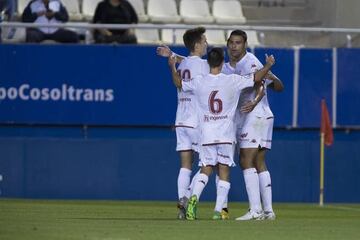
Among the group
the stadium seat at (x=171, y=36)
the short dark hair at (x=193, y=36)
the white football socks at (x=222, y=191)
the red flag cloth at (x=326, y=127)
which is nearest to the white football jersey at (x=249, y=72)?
the short dark hair at (x=193, y=36)

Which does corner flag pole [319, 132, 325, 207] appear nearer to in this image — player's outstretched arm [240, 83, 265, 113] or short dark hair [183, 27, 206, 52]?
player's outstretched arm [240, 83, 265, 113]

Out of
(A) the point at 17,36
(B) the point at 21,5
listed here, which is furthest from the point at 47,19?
(B) the point at 21,5

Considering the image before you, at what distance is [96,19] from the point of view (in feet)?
78.5

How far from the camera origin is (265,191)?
57.0ft

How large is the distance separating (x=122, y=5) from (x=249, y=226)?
9310 millimetres

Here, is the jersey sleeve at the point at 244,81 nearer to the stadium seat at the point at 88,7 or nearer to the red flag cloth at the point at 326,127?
the red flag cloth at the point at 326,127

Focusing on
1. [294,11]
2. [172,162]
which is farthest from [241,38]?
[294,11]

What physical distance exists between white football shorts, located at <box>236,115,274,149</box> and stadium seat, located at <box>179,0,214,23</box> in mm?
9417

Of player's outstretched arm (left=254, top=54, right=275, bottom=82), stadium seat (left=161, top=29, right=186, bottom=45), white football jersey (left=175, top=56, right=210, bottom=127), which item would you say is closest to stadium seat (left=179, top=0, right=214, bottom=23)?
stadium seat (left=161, top=29, right=186, bottom=45)

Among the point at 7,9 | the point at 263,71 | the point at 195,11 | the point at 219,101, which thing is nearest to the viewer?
the point at 219,101

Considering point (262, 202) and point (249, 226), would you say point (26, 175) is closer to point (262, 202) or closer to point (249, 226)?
point (262, 202)

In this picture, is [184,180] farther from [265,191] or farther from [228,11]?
[228,11]

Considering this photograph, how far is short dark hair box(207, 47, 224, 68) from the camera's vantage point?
53.4ft

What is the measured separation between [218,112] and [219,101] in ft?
0.44
